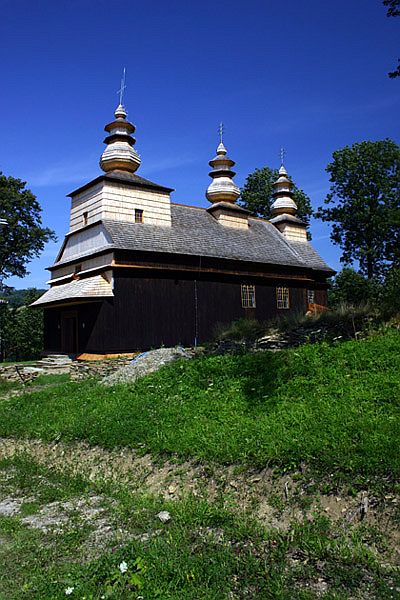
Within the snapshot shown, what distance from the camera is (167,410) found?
9.16 meters

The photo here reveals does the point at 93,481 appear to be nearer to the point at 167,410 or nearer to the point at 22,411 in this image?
the point at 167,410

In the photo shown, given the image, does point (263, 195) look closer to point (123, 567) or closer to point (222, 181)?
point (222, 181)

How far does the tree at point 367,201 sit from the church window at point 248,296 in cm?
1883

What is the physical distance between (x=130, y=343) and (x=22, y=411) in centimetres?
996

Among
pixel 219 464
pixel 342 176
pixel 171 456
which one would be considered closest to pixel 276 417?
pixel 219 464

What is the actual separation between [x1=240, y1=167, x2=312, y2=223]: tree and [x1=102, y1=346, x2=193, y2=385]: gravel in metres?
35.4

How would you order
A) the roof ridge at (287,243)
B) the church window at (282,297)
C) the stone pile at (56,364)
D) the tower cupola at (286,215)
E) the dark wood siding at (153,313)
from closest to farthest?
1. the stone pile at (56,364)
2. the dark wood siding at (153,313)
3. the church window at (282,297)
4. the roof ridge at (287,243)
5. the tower cupola at (286,215)

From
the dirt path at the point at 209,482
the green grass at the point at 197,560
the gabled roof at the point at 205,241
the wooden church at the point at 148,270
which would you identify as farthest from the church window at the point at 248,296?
the green grass at the point at 197,560

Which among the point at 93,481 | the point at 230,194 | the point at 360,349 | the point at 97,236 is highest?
the point at 230,194

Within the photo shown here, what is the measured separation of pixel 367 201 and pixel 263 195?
10847 millimetres

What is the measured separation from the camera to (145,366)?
1403 cm

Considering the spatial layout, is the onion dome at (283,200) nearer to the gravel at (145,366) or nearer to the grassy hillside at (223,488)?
the gravel at (145,366)

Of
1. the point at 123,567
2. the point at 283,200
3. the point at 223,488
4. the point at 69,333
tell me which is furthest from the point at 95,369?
the point at 283,200

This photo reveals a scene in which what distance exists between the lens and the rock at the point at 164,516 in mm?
5533
